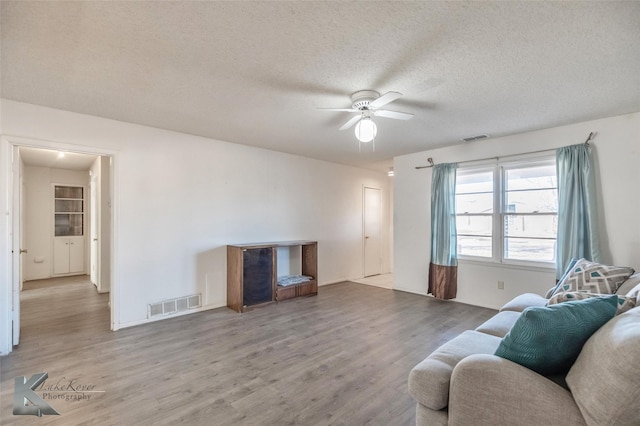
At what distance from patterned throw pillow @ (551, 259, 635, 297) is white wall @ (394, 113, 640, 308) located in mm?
1342

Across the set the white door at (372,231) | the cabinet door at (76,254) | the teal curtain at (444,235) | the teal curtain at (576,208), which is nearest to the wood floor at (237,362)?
the teal curtain at (444,235)

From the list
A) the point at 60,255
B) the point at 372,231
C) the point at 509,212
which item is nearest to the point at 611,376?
the point at 509,212

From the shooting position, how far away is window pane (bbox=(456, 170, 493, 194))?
4.50 metres

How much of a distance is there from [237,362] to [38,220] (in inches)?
265

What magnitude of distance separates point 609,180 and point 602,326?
313 cm

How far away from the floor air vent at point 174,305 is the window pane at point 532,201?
182 inches

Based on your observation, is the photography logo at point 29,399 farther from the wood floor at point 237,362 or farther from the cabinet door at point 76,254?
the cabinet door at point 76,254

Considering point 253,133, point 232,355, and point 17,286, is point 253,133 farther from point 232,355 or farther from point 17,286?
point 17,286

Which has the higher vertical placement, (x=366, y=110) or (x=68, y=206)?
(x=366, y=110)

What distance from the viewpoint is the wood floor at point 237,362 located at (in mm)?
1986

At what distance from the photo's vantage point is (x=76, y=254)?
22.6ft

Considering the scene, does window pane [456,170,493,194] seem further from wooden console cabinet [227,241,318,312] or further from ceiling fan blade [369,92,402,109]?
wooden console cabinet [227,241,318,312]

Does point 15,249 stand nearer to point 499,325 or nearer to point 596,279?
point 499,325

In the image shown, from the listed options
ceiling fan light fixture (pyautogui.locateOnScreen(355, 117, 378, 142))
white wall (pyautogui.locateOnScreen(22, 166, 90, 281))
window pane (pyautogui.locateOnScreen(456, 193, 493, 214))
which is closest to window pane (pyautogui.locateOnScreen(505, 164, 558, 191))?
window pane (pyautogui.locateOnScreen(456, 193, 493, 214))
